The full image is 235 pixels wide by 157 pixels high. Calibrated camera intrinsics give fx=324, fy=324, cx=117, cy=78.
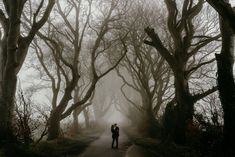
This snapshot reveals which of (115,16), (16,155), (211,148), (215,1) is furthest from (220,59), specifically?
(115,16)

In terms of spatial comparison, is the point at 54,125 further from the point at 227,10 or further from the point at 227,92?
the point at 227,10

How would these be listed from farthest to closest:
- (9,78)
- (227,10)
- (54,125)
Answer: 1. (54,125)
2. (9,78)
3. (227,10)

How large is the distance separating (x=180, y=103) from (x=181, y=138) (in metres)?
1.93

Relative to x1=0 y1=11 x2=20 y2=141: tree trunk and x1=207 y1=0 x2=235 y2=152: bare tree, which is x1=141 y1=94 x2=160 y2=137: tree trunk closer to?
x1=0 y1=11 x2=20 y2=141: tree trunk

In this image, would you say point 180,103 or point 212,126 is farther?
point 180,103

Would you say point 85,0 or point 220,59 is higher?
point 85,0

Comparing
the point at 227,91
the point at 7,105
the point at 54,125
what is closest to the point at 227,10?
the point at 227,91

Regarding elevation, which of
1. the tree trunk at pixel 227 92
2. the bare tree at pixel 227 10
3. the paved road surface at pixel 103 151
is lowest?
the paved road surface at pixel 103 151

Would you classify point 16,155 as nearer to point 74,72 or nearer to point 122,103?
point 74,72

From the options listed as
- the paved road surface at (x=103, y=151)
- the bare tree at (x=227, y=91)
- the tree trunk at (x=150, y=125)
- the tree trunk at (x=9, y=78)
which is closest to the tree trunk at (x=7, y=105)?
the tree trunk at (x=9, y=78)

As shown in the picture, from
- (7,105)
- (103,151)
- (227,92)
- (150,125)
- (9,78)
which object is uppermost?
(9,78)

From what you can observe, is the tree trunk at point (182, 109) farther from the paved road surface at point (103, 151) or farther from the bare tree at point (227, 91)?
the bare tree at point (227, 91)

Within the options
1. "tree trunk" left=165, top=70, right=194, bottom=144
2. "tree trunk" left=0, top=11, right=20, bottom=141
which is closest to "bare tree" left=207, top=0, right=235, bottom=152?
"tree trunk" left=165, top=70, right=194, bottom=144

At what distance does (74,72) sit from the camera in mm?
22297
